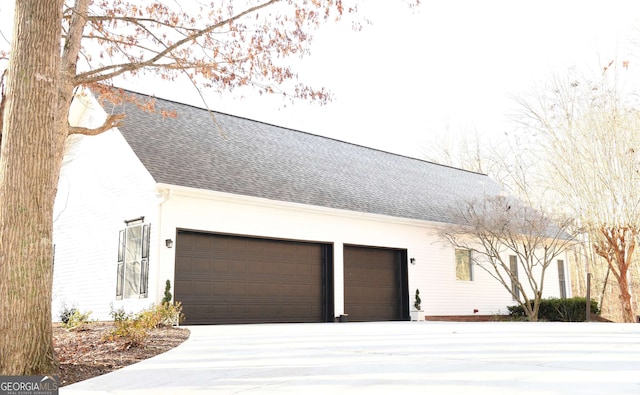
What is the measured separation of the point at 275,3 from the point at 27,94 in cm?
360

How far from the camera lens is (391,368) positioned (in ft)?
16.1

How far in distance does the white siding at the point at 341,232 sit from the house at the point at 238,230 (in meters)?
0.03

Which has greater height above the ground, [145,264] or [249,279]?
[145,264]

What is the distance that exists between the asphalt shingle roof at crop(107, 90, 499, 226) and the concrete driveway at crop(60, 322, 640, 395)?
6.18m

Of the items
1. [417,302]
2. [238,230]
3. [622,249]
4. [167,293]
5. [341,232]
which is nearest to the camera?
[167,293]

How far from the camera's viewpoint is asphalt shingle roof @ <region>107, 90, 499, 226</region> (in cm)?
1295

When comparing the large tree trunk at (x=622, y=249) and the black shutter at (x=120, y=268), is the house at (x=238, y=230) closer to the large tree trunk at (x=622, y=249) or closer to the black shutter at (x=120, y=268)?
the black shutter at (x=120, y=268)

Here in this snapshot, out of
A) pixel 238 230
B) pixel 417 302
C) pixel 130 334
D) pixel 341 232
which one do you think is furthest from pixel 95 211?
pixel 417 302

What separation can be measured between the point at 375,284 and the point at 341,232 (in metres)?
1.98

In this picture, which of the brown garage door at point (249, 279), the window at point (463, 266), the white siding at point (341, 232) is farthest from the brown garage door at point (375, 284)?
the window at point (463, 266)

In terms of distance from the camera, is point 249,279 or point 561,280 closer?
point 249,279

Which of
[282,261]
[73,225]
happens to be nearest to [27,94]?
[282,261]

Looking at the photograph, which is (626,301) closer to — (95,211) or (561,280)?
(561,280)

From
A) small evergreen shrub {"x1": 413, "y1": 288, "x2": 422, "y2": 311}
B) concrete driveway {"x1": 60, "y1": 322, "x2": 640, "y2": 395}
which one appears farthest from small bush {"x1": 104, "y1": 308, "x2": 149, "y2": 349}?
small evergreen shrub {"x1": 413, "y1": 288, "x2": 422, "y2": 311}
